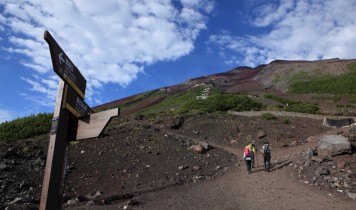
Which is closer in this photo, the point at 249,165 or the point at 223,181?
the point at 223,181

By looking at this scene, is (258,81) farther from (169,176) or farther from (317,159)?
(169,176)

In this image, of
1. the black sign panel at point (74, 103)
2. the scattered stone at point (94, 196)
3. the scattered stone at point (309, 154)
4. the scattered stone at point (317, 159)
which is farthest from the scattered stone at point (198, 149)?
the black sign panel at point (74, 103)

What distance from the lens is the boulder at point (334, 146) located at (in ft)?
51.9

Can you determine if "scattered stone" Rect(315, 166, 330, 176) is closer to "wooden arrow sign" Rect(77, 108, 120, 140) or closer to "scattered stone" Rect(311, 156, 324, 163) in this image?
"scattered stone" Rect(311, 156, 324, 163)

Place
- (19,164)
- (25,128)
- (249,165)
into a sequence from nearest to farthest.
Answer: (19,164)
(249,165)
(25,128)

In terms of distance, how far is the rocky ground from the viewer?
39.5 feet

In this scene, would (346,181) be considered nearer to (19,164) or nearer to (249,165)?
(249,165)

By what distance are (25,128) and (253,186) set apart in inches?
533

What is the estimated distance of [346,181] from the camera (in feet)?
44.3

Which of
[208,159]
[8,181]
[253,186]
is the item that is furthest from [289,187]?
[8,181]

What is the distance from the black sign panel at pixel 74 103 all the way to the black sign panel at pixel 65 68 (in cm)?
8

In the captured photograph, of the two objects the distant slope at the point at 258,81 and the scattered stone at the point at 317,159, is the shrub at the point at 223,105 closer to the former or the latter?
the scattered stone at the point at 317,159

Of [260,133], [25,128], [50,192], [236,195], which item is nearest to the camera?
[50,192]

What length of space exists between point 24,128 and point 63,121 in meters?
17.6
